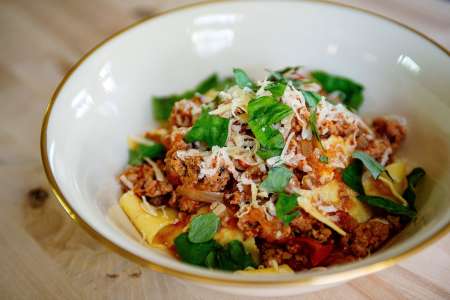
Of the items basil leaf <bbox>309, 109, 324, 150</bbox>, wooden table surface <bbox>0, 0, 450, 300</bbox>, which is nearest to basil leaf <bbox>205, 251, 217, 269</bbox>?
wooden table surface <bbox>0, 0, 450, 300</bbox>

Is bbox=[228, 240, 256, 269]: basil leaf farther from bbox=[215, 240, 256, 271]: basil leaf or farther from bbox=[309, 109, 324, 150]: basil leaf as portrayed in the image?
bbox=[309, 109, 324, 150]: basil leaf

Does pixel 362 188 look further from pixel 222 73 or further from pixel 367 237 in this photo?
pixel 222 73

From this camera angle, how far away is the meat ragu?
200 cm

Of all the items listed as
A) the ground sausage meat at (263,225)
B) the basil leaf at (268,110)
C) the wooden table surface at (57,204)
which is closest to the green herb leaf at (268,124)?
the basil leaf at (268,110)

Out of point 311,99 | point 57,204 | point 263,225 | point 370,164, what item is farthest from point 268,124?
point 57,204

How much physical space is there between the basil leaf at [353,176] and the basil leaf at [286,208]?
1.21ft

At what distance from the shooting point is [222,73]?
116 inches

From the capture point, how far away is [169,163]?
7.33 ft

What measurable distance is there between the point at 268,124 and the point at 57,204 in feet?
3.98

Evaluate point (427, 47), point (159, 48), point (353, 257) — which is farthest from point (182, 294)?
point (427, 47)

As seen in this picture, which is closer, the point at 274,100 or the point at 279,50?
the point at 274,100

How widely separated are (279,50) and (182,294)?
160cm

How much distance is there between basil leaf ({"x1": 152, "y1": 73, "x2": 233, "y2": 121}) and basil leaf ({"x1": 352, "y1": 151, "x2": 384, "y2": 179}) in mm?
894

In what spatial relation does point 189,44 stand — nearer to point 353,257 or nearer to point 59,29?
point 59,29
